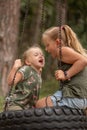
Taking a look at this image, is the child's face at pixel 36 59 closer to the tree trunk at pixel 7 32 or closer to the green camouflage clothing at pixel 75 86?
the green camouflage clothing at pixel 75 86

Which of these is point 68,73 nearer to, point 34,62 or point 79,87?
point 79,87

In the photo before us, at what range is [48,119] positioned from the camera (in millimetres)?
4832

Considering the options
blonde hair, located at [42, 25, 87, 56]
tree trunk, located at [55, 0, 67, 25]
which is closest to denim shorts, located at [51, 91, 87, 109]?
blonde hair, located at [42, 25, 87, 56]

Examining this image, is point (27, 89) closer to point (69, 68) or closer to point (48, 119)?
point (69, 68)

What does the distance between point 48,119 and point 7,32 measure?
573 cm

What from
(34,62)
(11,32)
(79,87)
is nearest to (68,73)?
(79,87)

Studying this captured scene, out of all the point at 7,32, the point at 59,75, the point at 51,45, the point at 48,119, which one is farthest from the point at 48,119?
the point at 7,32

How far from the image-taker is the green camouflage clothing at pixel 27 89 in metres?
5.77

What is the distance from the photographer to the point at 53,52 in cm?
557

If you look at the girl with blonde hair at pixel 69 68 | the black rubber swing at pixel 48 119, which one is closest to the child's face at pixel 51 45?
the girl with blonde hair at pixel 69 68

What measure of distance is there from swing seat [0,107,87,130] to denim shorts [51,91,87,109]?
1.13ft

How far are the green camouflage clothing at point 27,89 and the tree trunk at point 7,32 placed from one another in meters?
4.54

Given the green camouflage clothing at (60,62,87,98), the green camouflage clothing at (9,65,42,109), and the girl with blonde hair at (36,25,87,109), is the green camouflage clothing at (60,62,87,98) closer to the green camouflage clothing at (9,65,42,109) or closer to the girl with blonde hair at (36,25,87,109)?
the girl with blonde hair at (36,25,87,109)

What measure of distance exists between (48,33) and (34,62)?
0.44m
